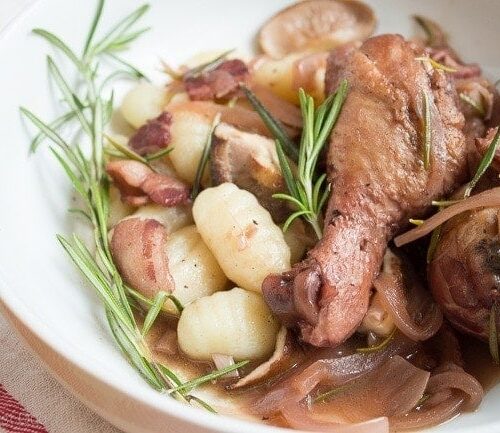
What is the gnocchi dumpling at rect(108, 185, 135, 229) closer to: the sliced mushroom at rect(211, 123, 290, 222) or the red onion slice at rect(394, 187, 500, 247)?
the sliced mushroom at rect(211, 123, 290, 222)

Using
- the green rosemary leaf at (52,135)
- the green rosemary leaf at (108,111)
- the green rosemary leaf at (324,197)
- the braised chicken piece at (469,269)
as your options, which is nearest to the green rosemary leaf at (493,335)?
the braised chicken piece at (469,269)

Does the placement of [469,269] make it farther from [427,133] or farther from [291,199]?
[291,199]

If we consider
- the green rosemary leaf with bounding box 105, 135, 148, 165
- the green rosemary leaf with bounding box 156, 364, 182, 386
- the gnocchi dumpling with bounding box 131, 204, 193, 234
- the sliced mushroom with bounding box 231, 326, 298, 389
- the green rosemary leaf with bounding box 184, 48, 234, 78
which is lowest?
the sliced mushroom with bounding box 231, 326, 298, 389

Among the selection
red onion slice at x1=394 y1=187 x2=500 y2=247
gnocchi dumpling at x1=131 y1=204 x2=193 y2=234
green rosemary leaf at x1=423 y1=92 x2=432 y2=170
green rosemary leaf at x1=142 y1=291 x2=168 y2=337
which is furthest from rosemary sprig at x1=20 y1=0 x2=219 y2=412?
green rosemary leaf at x1=423 y1=92 x2=432 y2=170

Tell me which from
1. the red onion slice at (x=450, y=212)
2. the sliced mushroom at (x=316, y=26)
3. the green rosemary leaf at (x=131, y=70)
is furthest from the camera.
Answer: the sliced mushroom at (x=316, y=26)

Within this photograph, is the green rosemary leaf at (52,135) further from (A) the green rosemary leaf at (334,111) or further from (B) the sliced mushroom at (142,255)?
(A) the green rosemary leaf at (334,111)

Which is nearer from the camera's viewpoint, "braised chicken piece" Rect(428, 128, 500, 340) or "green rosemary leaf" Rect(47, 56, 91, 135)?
"braised chicken piece" Rect(428, 128, 500, 340)

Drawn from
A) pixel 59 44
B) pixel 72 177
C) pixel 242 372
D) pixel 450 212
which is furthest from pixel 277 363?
pixel 59 44
